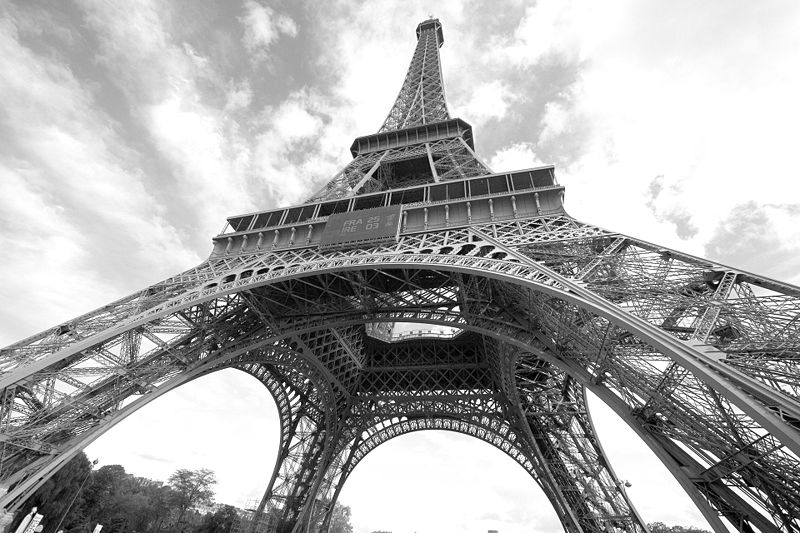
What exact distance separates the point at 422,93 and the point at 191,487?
5209cm

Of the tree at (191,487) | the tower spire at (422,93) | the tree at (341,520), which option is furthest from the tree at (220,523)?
the tower spire at (422,93)

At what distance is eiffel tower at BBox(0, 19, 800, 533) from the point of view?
765 centimetres

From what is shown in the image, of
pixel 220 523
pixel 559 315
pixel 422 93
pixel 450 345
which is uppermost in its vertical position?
pixel 422 93

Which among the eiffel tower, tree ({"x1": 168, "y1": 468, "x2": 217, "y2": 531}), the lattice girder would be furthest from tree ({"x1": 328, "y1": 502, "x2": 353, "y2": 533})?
the lattice girder

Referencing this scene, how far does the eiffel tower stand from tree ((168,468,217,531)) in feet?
93.5

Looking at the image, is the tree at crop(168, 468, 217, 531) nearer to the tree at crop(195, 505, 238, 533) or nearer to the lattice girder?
the tree at crop(195, 505, 238, 533)

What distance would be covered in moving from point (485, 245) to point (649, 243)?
4.82 meters

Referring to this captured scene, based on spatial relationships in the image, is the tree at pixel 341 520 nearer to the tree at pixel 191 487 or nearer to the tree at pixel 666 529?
the tree at pixel 191 487

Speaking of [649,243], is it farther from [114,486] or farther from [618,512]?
[114,486]

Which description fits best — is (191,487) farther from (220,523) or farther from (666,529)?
(666,529)

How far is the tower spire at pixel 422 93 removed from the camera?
31.1 m

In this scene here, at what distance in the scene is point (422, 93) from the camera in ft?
113

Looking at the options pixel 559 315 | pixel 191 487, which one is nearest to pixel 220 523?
pixel 191 487

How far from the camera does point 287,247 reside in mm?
17891
